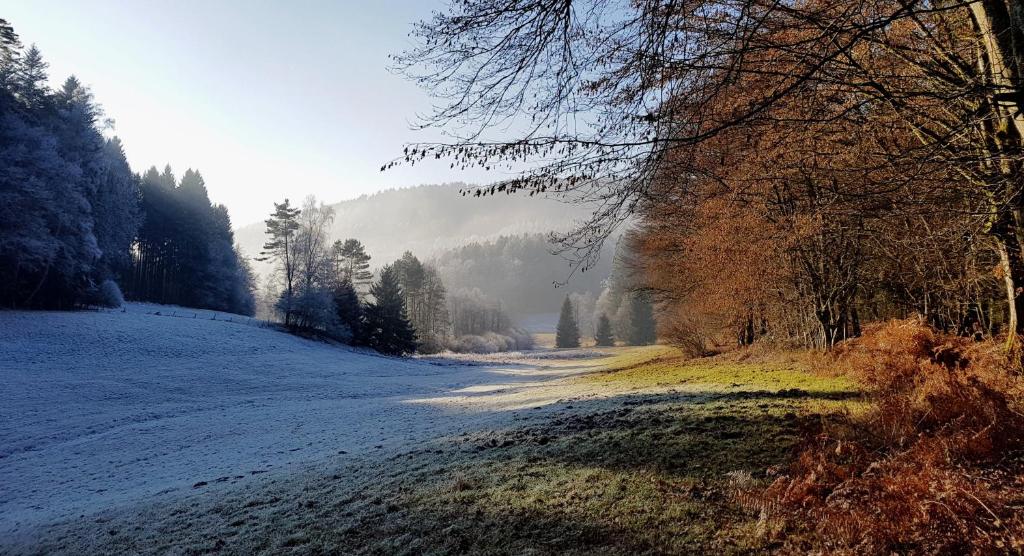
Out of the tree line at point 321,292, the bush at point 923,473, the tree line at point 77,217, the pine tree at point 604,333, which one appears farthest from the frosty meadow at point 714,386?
the pine tree at point 604,333

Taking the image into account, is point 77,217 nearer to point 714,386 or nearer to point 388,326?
point 388,326

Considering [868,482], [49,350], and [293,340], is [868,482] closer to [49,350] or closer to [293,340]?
[49,350]

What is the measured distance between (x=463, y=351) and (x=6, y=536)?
52.6m

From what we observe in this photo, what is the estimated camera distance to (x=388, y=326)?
44.4 metres

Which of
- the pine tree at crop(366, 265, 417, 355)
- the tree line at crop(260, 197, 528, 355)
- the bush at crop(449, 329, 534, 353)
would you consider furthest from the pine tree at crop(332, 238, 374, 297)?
the bush at crop(449, 329, 534, 353)

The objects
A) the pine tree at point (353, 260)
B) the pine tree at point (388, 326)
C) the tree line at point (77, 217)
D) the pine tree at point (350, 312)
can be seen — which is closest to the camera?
the tree line at point (77, 217)

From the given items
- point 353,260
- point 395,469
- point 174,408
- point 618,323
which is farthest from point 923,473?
point 618,323

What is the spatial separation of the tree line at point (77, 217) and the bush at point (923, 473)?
1354 inches

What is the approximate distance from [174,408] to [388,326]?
26557 mm

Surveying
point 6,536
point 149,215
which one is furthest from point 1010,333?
point 149,215

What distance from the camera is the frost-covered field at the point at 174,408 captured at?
9750 millimetres

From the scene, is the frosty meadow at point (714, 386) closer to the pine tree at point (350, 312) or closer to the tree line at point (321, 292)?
the tree line at point (321, 292)

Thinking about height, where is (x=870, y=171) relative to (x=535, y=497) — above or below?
above

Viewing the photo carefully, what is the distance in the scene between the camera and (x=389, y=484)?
5.84 meters
